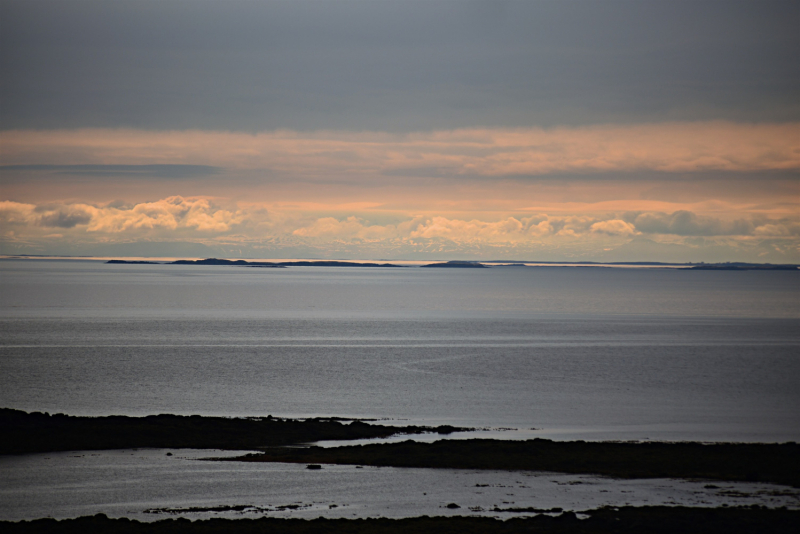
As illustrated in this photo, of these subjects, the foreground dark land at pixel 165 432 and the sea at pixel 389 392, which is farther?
the foreground dark land at pixel 165 432

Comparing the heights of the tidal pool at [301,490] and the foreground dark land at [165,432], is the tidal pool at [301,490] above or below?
below

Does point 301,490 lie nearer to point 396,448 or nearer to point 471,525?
point 471,525

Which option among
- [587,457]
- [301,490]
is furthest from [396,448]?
[587,457]

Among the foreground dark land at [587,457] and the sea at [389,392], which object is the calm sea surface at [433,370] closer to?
the sea at [389,392]

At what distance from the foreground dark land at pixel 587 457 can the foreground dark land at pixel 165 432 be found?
2.98 metres

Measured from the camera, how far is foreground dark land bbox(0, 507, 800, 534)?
2255cm

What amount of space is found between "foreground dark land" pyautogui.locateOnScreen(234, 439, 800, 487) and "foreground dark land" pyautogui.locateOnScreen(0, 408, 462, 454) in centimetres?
298

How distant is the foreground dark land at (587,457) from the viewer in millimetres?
31469

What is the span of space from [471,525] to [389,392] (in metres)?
31.7

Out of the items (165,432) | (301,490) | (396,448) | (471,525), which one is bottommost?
(301,490)

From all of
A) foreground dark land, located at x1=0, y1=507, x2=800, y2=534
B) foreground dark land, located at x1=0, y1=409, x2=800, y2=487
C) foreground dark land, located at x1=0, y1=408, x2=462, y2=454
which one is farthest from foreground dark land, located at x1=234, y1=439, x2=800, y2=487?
foreground dark land, located at x1=0, y1=507, x2=800, y2=534

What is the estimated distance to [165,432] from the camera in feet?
124

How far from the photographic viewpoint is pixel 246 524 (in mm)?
23328

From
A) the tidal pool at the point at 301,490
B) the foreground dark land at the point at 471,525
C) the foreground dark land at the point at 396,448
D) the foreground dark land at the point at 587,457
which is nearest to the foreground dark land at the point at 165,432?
the foreground dark land at the point at 396,448
